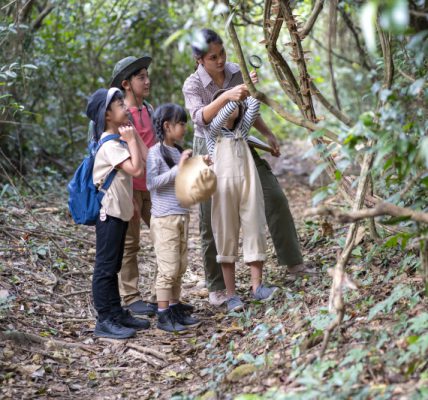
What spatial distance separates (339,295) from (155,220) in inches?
71.4

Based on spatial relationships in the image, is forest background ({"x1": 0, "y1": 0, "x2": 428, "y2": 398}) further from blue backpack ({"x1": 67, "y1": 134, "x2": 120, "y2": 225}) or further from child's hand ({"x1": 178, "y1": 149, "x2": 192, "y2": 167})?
blue backpack ({"x1": 67, "y1": 134, "x2": 120, "y2": 225})

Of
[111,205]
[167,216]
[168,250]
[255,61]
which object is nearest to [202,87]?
[255,61]

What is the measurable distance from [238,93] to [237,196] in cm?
77

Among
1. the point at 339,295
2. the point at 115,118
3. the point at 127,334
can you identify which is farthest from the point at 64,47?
the point at 339,295

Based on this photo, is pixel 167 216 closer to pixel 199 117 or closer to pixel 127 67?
pixel 199 117

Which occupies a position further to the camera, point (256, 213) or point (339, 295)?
point (256, 213)

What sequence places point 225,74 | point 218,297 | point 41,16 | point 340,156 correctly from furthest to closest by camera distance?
point 41,16 → point 218,297 → point 225,74 → point 340,156

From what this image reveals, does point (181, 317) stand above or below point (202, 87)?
below

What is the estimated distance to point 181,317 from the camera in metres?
4.63

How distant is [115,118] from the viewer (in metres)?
4.45

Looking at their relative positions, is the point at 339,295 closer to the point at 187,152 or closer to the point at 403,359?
the point at 403,359

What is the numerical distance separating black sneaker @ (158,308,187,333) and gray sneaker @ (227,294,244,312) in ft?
1.20

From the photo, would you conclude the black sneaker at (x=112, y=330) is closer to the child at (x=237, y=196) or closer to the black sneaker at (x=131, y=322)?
the black sneaker at (x=131, y=322)

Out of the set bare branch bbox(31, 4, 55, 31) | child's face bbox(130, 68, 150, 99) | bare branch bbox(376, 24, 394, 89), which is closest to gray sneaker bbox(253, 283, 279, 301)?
bare branch bbox(376, 24, 394, 89)
